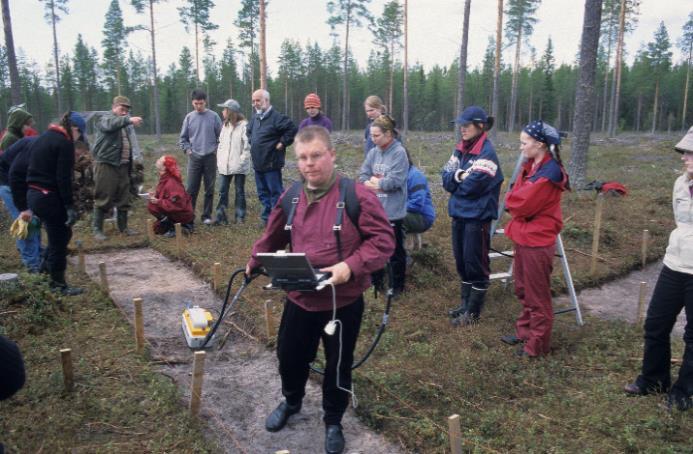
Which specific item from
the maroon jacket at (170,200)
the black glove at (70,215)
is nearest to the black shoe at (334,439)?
the black glove at (70,215)

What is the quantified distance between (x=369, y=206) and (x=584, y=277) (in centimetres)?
537

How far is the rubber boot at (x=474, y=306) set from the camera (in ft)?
18.2

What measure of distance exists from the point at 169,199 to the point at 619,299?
693 centimetres

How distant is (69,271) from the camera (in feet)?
23.5

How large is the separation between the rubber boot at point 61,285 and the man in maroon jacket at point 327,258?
3755mm

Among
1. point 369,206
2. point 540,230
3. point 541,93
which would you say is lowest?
point 540,230

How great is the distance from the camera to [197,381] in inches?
140

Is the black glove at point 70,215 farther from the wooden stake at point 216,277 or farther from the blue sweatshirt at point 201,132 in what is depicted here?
the blue sweatshirt at point 201,132

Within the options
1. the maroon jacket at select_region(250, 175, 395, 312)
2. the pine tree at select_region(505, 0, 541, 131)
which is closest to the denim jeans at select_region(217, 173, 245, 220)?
the maroon jacket at select_region(250, 175, 395, 312)

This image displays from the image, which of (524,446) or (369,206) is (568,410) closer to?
(524,446)

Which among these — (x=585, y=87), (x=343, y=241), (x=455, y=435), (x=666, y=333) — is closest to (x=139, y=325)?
(x=343, y=241)

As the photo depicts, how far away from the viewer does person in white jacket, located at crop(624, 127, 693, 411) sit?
3.77 m

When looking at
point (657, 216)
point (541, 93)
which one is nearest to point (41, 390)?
point (657, 216)

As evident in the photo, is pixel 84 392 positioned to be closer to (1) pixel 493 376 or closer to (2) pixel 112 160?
(1) pixel 493 376
